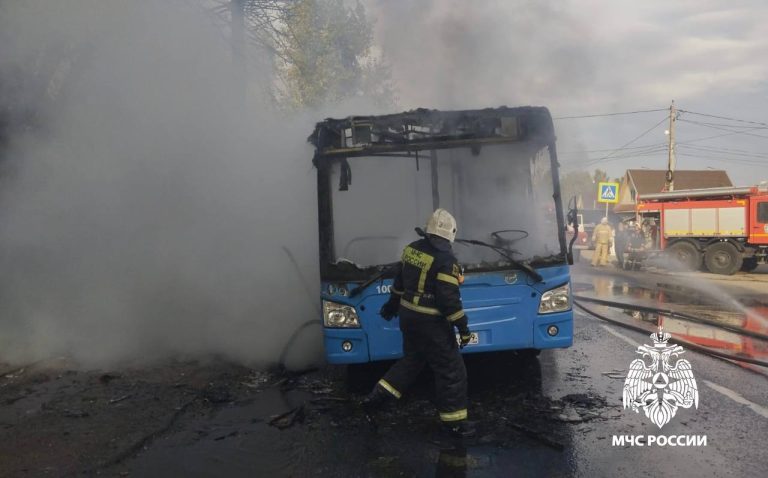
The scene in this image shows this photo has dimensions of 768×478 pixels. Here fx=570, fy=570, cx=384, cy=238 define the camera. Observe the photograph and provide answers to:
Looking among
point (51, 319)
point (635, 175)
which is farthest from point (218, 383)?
point (635, 175)

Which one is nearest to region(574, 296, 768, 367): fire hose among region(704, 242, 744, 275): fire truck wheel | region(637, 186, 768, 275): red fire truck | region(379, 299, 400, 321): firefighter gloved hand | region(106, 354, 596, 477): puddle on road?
region(106, 354, 596, 477): puddle on road

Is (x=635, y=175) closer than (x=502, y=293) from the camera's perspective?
No

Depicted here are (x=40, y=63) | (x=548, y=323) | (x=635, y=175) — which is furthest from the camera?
(x=635, y=175)

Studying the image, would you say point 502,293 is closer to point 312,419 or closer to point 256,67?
point 312,419

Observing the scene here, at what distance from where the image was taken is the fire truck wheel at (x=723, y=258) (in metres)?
16.4

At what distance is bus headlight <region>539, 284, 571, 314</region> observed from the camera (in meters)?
4.77

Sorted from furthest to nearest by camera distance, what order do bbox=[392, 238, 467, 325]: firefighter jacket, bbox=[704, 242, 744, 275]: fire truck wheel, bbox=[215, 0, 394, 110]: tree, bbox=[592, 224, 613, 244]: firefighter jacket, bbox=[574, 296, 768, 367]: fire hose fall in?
1. bbox=[592, 224, 613, 244]: firefighter jacket
2. bbox=[704, 242, 744, 275]: fire truck wheel
3. bbox=[215, 0, 394, 110]: tree
4. bbox=[574, 296, 768, 367]: fire hose
5. bbox=[392, 238, 467, 325]: firefighter jacket

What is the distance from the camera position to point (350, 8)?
35.1 ft

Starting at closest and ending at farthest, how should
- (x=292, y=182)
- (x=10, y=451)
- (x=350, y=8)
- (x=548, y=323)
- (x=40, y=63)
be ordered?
1. (x=10, y=451)
2. (x=548, y=323)
3. (x=40, y=63)
4. (x=292, y=182)
5. (x=350, y=8)

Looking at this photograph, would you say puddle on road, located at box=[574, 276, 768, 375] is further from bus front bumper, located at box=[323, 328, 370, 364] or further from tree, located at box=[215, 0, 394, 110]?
tree, located at box=[215, 0, 394, 110]

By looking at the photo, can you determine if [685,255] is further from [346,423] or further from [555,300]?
[346,423]

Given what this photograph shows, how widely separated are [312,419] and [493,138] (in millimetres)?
2780

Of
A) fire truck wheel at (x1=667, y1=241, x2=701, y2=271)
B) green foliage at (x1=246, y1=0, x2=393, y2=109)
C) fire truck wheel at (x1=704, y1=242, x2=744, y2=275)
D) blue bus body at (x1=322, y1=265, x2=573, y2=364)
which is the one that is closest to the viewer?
blue bus body at (x1=322, y1=265, x2=573, y2=364)

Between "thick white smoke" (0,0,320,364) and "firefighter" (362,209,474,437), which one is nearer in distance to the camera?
"firefighter" (362,209,474,437)
